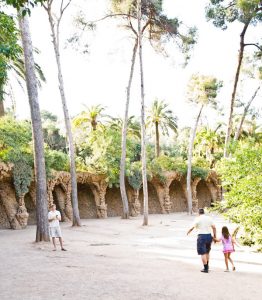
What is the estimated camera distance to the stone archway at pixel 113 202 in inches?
1254

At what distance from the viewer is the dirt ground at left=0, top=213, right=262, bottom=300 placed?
6.84 metres

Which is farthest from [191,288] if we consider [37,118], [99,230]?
[99,230]

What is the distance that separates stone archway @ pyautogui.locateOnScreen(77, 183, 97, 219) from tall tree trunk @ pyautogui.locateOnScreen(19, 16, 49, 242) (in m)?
14.8

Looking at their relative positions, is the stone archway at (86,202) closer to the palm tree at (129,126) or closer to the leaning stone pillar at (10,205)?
the palm tree at (129,126)

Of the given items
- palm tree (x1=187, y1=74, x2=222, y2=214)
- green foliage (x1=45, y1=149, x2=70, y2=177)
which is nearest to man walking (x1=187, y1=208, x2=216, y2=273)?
green foliage (x1=45, y1=149, x2=70, y2=177)

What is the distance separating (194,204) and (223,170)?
23.2 m

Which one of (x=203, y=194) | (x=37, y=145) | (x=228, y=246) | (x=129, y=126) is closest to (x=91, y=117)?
(x=129, y=126)

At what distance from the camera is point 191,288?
24.0 ft

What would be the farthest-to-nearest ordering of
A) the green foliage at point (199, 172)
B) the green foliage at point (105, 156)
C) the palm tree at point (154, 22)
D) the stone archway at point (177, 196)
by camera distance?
1. the stone archway at point (177, 196)
2. the green foliage at point (199, 172)
3. the green foliage at point (105, 156)
4. the palm tree at point (154, 22)

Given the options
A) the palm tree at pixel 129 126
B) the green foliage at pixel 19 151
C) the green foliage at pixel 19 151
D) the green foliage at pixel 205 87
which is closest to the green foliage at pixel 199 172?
the green foliage at pixel 205 87

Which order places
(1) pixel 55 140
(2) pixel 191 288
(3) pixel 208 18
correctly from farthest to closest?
(1) pixel 55 140, (3) pixel 208 18, (2) pixel 191 288

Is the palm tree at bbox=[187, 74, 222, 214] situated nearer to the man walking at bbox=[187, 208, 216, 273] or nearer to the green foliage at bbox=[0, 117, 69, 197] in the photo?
the green foliage at bbox=[0, 117, 69, 197]

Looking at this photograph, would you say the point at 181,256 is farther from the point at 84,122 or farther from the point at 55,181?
the point at 84,122

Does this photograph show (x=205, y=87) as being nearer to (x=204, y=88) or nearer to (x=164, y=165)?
(x=204, y=88)
